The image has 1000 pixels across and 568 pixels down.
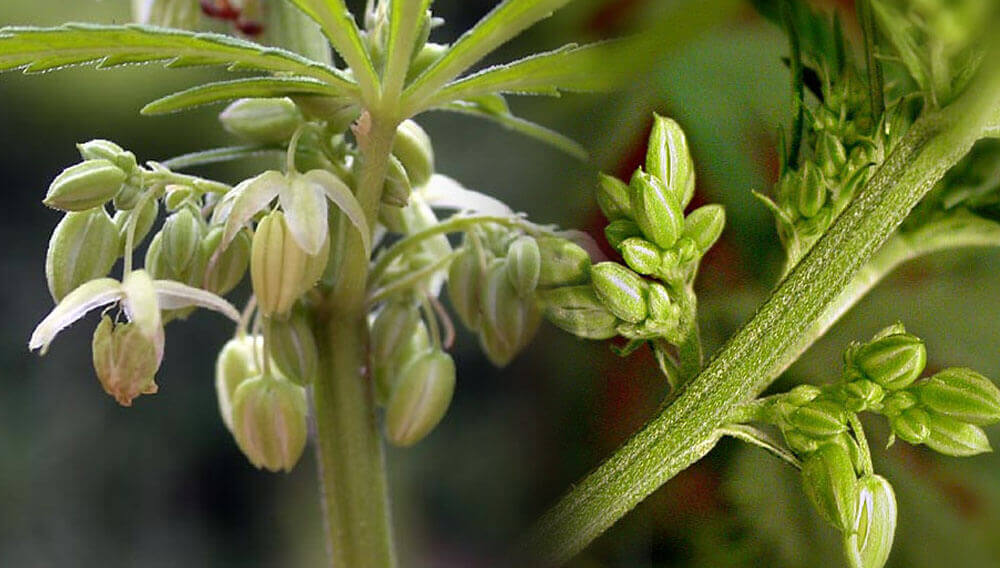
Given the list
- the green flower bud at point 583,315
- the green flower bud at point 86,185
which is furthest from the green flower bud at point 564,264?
the green flower bud at point 86,185

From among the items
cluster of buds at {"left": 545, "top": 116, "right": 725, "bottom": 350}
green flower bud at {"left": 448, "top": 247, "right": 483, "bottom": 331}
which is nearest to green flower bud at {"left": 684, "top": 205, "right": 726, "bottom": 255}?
cluster of buds at {"left": 545, "top": 116, "right": 725, "bottom": 350}

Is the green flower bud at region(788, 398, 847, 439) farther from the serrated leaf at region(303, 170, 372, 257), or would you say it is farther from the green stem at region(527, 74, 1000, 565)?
the serrated leaf at region(303, 170, 372, 257)

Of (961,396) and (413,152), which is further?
(413,152)

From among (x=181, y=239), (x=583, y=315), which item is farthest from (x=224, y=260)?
(x=583, y=315)

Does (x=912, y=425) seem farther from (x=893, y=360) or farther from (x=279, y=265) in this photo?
(x=279, y=265)

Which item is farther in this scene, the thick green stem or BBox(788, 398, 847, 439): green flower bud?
the thick green stem

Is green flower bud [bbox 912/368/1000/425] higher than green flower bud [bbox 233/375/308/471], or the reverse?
green flower bud [bbox 912/368/1000/425]

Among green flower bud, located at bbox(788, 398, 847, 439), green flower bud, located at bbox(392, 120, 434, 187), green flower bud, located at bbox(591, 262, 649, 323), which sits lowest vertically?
green flower bud, located at bbox(788, 398, 847, 439)
